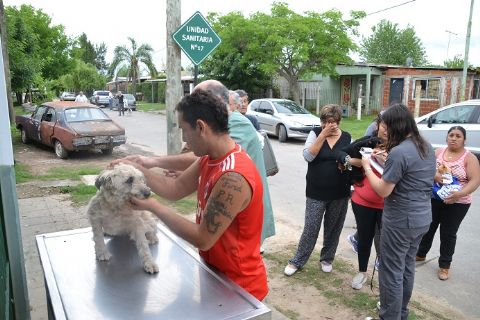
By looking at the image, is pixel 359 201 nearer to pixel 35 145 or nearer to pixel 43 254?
pixel 43 254

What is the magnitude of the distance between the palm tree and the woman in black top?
4498 cm

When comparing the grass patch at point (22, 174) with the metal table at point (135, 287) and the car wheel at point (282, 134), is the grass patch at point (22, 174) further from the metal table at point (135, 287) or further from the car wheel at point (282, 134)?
the car wheel at point (282, 134)

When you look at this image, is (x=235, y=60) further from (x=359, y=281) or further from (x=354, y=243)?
(x=359, y=281)

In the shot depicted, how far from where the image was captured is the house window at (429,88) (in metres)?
23.2

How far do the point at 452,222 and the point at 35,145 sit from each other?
44.0ft

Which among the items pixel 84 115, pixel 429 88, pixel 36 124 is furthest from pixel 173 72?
pixel 429 88

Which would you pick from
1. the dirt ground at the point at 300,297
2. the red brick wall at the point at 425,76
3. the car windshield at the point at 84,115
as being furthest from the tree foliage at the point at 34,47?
the red brick wall at the point at 425,76

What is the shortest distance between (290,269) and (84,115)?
9579 millimetres

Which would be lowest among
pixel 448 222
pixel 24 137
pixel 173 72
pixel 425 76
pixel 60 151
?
pixel 60 151

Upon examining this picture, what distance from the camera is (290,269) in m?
4.48

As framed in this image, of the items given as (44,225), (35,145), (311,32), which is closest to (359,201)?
(44,225)

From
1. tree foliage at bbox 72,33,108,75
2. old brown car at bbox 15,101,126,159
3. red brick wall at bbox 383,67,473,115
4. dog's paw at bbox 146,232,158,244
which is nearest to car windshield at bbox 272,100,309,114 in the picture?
old brown car at bbox 15,101,126,159

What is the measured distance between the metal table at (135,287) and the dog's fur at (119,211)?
3.2 inches

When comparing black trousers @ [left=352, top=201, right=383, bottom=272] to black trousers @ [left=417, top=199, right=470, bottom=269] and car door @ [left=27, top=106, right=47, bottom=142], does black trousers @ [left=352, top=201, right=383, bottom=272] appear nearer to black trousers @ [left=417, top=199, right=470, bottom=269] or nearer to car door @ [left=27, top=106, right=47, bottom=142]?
black trousers @ [left=417, top=199, right=470, bottom=269]
